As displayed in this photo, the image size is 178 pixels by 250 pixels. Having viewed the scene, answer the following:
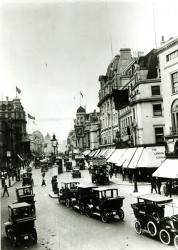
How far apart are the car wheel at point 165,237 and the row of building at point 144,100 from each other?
710 inches

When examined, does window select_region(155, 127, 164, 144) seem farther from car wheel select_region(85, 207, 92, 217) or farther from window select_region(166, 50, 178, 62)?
car wheel select_region(85, 207, 92, 217)

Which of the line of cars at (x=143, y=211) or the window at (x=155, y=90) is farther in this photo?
the window at (x=155, y=90)

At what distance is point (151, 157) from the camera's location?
3238 centimetres

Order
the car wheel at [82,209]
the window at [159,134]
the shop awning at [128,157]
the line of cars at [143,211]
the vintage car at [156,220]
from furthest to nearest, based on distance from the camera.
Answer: the window at [159,134]
the shop awning at [128,157]
the car wheel at [82,209]
the line of cars at [143,211]
the vintage car at [156,220]

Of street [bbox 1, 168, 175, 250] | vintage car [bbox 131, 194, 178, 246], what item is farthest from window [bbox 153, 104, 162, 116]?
vintage car [bbox 131, 194, 178, 246]

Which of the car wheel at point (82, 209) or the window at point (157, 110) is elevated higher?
the window at point (157, 110)

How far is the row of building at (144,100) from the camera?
33.5 meters

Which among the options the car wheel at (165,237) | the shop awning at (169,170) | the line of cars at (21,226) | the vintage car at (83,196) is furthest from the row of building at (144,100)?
the car wheel at (165,237)

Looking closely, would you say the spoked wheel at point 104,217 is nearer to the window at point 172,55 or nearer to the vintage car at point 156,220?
the vintage car at point 156,220

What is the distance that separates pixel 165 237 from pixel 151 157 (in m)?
19.7

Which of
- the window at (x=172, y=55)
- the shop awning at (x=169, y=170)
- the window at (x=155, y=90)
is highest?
the window at (x=172, y=55)

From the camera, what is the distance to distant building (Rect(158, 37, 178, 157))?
3294cm

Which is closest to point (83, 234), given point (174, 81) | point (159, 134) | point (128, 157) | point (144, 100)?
point (128, 157)

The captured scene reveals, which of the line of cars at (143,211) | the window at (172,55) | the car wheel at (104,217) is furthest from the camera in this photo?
the window at (172,55)
